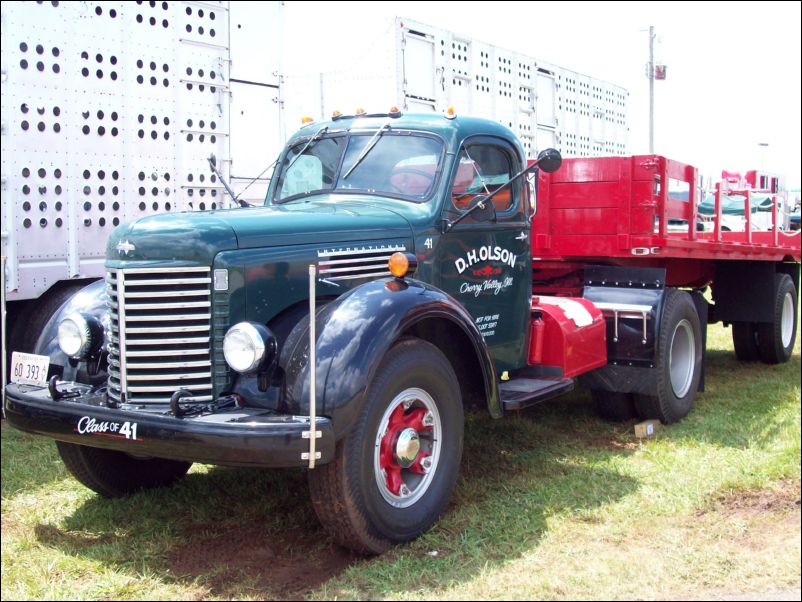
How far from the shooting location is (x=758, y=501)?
4559 mm

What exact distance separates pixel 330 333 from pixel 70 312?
1.69m

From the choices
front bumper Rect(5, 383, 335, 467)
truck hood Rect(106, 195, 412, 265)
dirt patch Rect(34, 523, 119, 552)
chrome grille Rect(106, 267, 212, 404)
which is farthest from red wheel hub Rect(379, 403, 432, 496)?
dirt patch Rect(34, 523, 119, 552)

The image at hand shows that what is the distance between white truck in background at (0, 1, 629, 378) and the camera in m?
5.95

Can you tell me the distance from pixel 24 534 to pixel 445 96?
6.38 metres

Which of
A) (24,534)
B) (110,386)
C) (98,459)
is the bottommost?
(24,534)

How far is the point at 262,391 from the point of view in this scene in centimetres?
373

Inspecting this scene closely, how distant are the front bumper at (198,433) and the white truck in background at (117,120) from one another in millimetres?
2398

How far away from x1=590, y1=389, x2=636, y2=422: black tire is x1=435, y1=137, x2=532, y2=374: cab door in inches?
47.7

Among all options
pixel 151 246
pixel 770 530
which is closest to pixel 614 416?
pixel 770 530

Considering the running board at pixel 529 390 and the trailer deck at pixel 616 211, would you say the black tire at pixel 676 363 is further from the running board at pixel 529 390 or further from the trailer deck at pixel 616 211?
the running board at pixel 529 390

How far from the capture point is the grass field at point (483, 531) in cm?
355

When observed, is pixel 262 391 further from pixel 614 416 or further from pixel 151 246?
pixel 614 416

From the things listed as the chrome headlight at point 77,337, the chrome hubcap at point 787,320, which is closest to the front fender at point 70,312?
the chrome headlight at point 77,337

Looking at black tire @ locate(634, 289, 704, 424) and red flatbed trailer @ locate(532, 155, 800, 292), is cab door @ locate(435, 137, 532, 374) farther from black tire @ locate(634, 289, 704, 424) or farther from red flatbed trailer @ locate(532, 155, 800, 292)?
black tire @ locate(634, 289, 704, 424)
